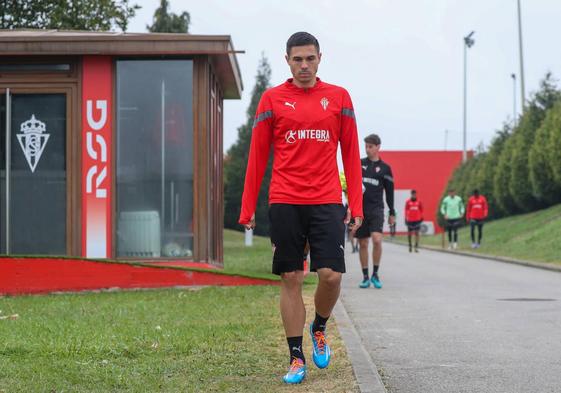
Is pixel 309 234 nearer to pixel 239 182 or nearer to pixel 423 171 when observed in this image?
pixel 239 182

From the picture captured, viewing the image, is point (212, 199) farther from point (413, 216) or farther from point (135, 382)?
point (413, 216)

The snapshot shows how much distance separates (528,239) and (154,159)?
15.1 metres

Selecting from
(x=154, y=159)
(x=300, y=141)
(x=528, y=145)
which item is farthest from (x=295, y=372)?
(x=528, y=145)

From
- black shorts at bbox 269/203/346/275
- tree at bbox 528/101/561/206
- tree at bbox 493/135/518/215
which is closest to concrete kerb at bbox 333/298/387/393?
black shorts at bbox 269/203/346/275

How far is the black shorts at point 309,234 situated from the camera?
594 cm

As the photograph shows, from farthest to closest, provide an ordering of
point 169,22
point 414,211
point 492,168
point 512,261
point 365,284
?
point 169,22, point 492,168, point 414,211, point 512,261, point 365,284

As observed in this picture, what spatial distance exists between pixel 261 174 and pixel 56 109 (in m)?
9.36

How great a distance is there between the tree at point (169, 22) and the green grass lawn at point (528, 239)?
19.0 meters

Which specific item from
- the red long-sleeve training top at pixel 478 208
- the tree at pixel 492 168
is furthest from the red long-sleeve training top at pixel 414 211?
the tree at pixel 492 168

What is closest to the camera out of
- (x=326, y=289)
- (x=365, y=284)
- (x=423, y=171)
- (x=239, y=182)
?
(x=326, y=289)

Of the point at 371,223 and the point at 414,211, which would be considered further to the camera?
the point at 414,211

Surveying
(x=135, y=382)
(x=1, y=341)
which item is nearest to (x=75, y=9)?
Result: (x=1, y=341)

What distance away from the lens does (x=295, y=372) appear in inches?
231

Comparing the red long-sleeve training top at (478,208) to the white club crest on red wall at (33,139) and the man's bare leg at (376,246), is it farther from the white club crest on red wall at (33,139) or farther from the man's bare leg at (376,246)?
the white club crest on red wall at (33,139)
